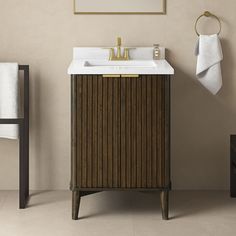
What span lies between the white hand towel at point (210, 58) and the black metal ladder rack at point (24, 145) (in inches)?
42.0

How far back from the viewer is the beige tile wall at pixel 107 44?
4.11 m

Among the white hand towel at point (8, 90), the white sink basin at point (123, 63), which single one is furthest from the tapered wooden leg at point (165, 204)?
the white hand towel at point (8, 90)

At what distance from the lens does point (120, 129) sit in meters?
3.56

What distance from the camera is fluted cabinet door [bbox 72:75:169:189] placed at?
3.53m

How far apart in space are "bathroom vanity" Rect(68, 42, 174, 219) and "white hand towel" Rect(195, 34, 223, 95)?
506mm

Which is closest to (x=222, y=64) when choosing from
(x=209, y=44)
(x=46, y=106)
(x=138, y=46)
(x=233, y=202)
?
(x=209, y=44)

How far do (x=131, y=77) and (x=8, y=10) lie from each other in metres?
1.07

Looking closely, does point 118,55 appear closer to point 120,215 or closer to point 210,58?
point 210,58

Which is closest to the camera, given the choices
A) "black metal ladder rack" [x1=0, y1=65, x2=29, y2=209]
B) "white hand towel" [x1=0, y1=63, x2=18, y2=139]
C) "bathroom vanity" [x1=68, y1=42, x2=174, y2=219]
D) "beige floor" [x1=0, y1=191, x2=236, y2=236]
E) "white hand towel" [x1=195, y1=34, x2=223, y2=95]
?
"beige floor" [x1=0, y1=191, x2=236, y2=236]

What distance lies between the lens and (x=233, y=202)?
3.96 meters

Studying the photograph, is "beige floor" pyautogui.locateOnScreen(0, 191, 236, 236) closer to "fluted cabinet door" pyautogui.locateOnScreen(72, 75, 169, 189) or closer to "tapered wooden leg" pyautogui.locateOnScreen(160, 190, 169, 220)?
"tapered wooden leg" pyautogui.locateOnScreen(160, 190, 169, 220)

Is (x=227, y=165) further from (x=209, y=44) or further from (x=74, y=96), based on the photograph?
(x=74, y=96)

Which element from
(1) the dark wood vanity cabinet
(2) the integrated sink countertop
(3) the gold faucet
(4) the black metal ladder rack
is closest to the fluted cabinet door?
(1) the dark wood vanity cabinet

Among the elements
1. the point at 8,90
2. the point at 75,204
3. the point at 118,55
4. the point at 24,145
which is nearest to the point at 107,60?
the point at 118,55
